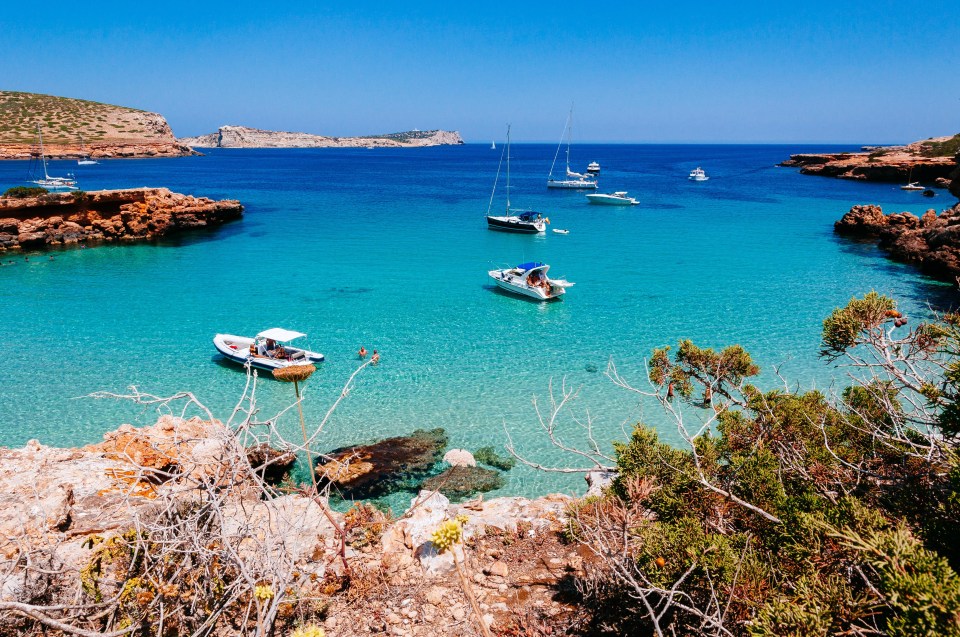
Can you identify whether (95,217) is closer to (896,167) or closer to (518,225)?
(518,225)

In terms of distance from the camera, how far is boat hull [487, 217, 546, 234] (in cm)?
4056

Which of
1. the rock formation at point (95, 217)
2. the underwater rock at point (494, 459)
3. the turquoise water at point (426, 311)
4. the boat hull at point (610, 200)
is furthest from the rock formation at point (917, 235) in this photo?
→ the rock formation at point (95, 217)

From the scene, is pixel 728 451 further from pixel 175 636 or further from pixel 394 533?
pixel 175 636

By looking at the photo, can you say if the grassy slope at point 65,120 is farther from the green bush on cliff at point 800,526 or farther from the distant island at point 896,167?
the distant island at point 896,167

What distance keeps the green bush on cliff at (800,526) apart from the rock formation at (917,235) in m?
23.3

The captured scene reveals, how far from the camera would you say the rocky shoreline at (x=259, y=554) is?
4773 mm

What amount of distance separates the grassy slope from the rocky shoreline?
4760 inches

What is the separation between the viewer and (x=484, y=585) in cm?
637

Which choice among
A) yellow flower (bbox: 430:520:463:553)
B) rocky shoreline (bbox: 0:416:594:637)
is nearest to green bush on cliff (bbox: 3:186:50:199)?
rocky shoreline (bbox: 0:416:594:637)

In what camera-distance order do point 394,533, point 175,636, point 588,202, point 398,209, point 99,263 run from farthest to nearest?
point 588,202, point 398,209, point 99,263, point 394,533, point 175,636

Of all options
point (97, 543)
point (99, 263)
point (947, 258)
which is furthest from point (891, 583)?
point (99, 263)

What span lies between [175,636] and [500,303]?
67.0 ft

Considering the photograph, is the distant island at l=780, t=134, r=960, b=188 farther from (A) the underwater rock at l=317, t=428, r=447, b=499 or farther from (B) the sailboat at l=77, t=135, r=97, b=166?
(B) the sailboat at l=77, t=135, r=97, b=166

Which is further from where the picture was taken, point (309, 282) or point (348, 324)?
point (309, 282)
